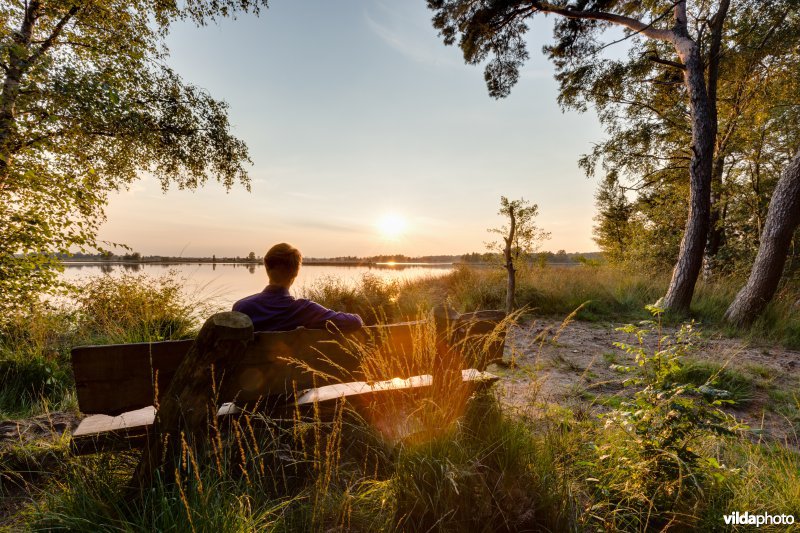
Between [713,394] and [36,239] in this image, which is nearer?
[713,394]

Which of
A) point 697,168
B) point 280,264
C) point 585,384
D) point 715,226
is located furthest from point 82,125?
point 715,226

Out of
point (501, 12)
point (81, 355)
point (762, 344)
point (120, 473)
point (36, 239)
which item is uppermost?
point (501, 12)

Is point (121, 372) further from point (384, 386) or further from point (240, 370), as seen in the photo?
point (384, 386)

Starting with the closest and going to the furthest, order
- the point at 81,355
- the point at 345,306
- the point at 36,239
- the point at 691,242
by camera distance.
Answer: the point at 81,355 → the point at 36,239 → the point at 691,242 → the point at 345,306

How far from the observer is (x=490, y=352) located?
2553 millimetres

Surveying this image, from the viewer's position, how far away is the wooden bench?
4.83 ft

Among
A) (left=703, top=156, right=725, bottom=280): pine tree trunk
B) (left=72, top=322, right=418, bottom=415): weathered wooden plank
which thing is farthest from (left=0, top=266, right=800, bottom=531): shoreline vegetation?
(left=703, top=156, right=725, bottom=280): pine tree trunk

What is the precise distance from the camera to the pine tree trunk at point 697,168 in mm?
7727

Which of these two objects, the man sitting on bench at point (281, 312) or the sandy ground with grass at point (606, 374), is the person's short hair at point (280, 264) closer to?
the man sitting on bench at point (281, 312)

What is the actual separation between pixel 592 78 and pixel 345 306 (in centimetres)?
Result: 988

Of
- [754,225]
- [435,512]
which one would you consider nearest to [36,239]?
[435,512]

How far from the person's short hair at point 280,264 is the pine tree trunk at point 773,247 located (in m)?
9.61

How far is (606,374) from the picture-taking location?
4.75 meters

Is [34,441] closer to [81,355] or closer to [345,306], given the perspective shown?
[81,355]
